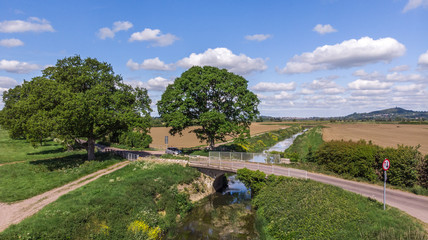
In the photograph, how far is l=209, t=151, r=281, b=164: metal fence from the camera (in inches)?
1118

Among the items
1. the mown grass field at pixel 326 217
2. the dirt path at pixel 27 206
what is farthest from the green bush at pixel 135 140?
the mown grass field at pixel 326 217

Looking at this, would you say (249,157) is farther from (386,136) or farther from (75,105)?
(386,136)

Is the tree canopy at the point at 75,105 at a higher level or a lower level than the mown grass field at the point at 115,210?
higher

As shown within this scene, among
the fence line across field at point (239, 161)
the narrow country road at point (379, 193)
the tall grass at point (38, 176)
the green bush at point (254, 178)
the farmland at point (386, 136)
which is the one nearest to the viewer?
the narrow country road at point (379, 193)

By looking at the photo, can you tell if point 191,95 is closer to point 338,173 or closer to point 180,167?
point 180,167

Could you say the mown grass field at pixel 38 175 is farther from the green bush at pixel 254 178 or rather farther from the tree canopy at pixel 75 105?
the green bush at pixel 254 178

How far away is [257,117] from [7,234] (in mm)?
29225

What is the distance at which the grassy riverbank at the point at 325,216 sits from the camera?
12461mm

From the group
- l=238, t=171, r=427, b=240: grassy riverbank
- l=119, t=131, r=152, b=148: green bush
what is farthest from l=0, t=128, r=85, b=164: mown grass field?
l=238, t=171, r=427, b=240: grassy riverbank

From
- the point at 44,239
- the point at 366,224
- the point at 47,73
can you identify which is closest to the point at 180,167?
the point at 44,239

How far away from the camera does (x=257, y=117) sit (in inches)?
1384

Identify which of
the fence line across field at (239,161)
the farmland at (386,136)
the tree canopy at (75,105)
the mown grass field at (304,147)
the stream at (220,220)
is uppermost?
the tree canopy at (75,105)

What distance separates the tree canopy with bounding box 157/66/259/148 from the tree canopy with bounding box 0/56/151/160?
148 inches

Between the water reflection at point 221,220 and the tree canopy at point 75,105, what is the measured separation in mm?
13570
